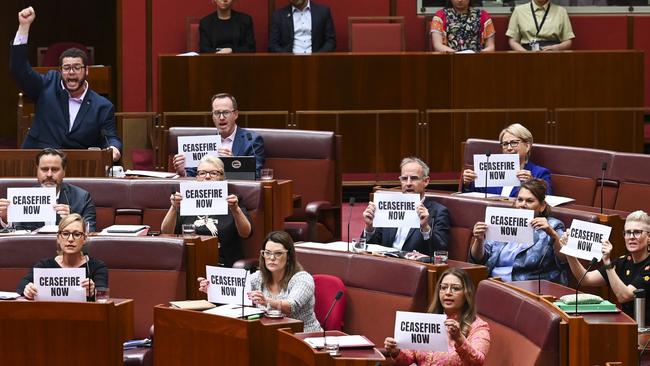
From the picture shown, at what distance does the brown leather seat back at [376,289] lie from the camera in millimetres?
6824

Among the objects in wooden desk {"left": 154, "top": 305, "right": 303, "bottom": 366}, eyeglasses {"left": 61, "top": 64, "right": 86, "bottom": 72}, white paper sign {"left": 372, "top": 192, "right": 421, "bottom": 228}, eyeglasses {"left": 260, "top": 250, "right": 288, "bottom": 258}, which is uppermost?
eyeglasses {"left": 61, "top": 64, "right": 86, "bottom": 72}

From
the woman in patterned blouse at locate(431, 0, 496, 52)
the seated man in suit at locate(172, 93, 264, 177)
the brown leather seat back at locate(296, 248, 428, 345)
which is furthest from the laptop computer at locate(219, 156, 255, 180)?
the woman in patterned blouse at locate(431, 0, 496, 52)

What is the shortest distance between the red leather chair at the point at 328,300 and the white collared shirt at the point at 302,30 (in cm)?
536

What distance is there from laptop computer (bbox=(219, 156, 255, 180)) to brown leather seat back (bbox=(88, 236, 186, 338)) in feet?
4.33

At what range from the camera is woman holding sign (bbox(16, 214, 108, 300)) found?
7066 mm

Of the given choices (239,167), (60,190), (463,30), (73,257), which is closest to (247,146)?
(239,167)

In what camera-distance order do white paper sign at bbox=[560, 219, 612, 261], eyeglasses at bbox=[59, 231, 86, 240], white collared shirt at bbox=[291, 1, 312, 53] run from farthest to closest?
white collared shirt at bbox=[291, 1, 312, 53]
eyeglasses at bbox=[59, 231, 86, 240]
white paper sign at bbox=[560, 219, 612, 261]

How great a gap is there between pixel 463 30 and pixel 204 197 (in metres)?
4.96

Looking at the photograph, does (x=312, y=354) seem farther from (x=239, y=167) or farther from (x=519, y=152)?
(x=519, y=152)

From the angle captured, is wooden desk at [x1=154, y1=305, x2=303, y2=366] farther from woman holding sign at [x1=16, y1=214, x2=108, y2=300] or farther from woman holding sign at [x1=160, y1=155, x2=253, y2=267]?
woman holding sign at [x1=160, y1=155, x2=253, y2=267]

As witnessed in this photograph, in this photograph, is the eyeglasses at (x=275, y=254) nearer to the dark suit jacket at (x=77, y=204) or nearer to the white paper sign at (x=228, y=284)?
the white paper sign at (x=228, y=284)

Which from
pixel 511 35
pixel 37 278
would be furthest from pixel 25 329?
pixel 511 35

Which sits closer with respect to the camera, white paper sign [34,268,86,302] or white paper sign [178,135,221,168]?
white paper sign [34,268,86,302]

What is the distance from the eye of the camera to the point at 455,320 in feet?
19.9
